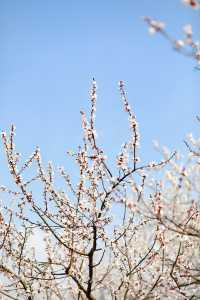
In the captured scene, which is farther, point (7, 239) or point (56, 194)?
point (7, 239)

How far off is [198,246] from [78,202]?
361 centimetres


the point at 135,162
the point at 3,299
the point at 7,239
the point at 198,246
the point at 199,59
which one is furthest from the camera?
the point at 3,299

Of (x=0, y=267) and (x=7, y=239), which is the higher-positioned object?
(x=7, y=239)

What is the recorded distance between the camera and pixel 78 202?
713 cm

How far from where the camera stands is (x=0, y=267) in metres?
7.00

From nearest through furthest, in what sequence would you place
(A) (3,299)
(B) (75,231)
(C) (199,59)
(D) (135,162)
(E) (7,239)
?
1. (C) (199,59)
2. (D) (135,162)
3. (B) (75,231)
4. (E) (7,239)
5. (A) (3,299)

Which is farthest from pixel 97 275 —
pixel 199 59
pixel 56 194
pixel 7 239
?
pixel 199 59

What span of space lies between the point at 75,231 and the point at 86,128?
6.09 ft

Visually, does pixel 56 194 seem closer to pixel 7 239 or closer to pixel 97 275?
pixel 7 239

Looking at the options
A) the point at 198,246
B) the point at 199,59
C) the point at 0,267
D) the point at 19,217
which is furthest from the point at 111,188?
the point at 198,246

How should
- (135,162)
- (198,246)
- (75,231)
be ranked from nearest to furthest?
(135,162), (75,231), (198,246)

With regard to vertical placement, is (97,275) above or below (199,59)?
above

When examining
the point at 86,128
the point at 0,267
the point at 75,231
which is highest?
the point at 86,128

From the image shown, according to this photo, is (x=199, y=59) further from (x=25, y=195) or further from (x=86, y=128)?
(x=25, y=195)
